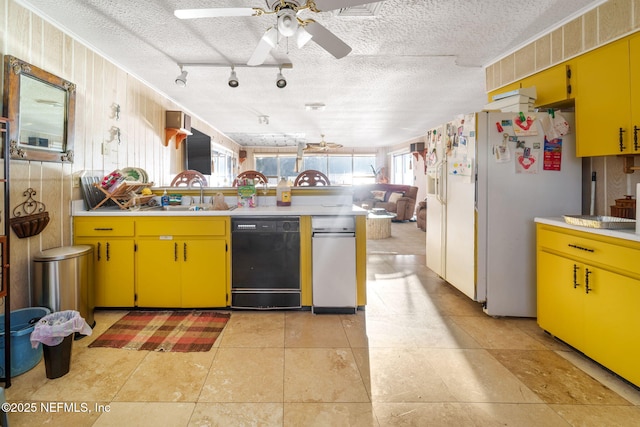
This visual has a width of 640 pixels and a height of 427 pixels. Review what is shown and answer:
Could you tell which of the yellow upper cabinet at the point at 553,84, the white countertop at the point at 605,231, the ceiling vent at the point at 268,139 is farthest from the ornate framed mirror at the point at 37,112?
the ceiling vent at the point at 268,139

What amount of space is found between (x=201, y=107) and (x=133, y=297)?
3769mm

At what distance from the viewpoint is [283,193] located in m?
3.17

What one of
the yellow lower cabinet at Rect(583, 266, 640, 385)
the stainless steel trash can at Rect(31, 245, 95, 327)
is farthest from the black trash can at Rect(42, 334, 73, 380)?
the yellow lower cabinet at Rect(583, 266, 640, 385)

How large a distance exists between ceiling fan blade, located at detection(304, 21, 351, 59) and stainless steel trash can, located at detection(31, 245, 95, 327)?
90.6 inches

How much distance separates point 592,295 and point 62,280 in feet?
11.4

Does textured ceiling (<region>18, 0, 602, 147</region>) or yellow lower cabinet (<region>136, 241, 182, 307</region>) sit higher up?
textured ceiling (<region>18, 0, 602, 147</region>)

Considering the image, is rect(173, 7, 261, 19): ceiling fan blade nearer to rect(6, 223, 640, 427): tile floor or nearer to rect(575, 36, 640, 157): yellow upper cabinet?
rect(6, 223, 640, 427): tile floor

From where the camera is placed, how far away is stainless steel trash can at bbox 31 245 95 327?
2.24 meters

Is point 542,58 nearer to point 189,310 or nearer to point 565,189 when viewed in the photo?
point 565,189

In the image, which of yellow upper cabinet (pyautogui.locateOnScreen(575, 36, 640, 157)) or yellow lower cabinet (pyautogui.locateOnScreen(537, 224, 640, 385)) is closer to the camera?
yellow lower cabinet (pyautogui.locateOnScreen(537, 224, 640, 385))

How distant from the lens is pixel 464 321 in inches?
103

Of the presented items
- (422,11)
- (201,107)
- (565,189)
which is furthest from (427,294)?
(201,107)

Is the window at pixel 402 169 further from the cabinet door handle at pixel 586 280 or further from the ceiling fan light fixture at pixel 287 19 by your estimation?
the ceiling fan light fixture at pixel 287 19

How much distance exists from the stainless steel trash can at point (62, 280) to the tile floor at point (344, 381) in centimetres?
29
